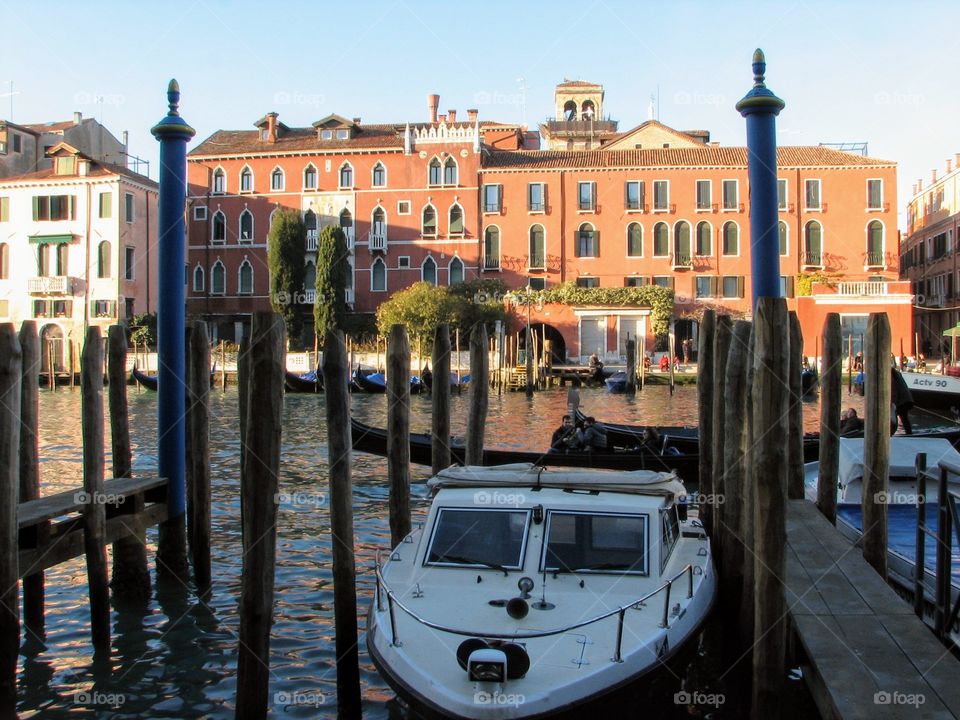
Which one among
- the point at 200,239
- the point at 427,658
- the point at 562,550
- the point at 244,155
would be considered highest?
the point at 244,155

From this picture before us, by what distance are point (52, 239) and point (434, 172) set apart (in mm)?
15862

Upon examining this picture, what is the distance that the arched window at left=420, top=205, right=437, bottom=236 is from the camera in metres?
39.5

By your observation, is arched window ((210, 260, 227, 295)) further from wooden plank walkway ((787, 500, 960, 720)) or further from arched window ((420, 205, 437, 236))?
wooden plank walkway ((787, 500, 960, 720))

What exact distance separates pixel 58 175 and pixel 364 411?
2124 centimetres

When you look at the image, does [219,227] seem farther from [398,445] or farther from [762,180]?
[762,180]

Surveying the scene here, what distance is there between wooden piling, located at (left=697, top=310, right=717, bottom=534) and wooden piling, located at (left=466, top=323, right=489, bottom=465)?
191cm

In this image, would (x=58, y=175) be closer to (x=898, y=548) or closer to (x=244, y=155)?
(x=244, y=155)

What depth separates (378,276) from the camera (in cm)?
4000

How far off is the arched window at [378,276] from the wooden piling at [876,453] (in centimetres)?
3407

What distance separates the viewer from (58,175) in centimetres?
3838

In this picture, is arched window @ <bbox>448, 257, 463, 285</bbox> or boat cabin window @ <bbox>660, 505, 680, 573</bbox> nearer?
boat cabin window @ <bbox>660, 505, 680, 573</bbox>

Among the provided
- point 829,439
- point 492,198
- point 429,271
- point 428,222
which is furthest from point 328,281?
point 829,439

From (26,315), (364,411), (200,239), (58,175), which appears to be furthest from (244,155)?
(364,411)

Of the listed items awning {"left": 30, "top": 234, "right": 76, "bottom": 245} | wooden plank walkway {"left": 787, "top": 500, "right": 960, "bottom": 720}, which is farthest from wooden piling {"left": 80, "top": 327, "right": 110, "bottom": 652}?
awning {"left": 30, "top": 234, "right": 76, "bottom": 245}
